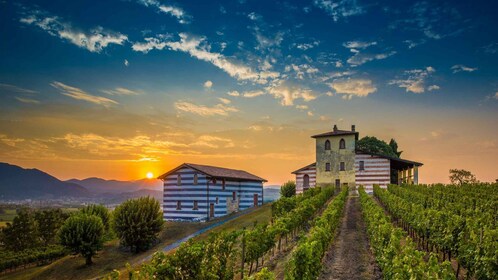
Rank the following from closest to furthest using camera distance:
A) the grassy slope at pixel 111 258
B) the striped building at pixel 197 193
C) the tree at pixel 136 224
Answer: the grassy slope at pixel 111 258 < the tree at pixel 136 224 < the striped building at pixel 197 193

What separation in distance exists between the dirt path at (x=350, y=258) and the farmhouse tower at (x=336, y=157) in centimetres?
2425

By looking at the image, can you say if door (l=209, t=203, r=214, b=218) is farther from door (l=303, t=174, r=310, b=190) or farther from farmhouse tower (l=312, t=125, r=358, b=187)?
door (l=303, t=174, r=310, b=190)

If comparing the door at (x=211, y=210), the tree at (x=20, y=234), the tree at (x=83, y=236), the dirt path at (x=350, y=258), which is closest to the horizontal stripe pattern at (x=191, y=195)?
the door at (x=211, y=210)

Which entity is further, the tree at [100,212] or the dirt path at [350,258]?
the tree at [100,212]

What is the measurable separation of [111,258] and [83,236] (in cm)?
329

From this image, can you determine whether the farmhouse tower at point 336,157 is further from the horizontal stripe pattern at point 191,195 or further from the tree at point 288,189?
the horizontal stripe pattern at point 191,195

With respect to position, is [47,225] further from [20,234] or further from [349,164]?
[349,164]

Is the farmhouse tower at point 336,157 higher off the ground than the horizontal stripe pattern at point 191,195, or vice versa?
the farmhouse tower at point 336,157

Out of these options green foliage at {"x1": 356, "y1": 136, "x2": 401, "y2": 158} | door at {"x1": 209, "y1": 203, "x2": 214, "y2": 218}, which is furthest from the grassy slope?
green foliage at {"x1": 356, "y1": 136, "x2": 401, "y2": 158}

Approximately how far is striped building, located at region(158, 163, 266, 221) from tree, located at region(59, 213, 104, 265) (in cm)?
1066

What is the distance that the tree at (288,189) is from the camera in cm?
5253

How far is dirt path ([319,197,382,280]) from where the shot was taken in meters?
13.2

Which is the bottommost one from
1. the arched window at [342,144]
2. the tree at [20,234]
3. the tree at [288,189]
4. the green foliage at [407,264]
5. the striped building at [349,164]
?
the tree at [20,234]

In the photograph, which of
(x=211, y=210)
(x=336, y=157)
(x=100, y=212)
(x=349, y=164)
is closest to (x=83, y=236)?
(x=100, y=212)
